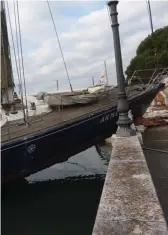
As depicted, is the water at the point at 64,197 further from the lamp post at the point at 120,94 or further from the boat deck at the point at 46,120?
the boat deck at the point at 46,120

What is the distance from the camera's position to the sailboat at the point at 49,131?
710 centimetres

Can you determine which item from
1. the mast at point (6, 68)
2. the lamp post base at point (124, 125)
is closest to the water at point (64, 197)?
the lamp post base at point (124, 125)

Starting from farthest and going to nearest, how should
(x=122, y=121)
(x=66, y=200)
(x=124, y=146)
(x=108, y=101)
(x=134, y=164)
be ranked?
1. (x=108, y=101)
2. (x=66, y=200)
3. (x=122, y=121)
4. (x=124, y=146)
5. (x=134, y=164)

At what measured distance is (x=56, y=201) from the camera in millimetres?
7805

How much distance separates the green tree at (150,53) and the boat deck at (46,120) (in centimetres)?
2528

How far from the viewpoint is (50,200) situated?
26.0 ft

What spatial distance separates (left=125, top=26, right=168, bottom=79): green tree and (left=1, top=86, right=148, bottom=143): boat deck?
25280 millimetres

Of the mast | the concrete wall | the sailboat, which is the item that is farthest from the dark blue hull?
the concrete wall

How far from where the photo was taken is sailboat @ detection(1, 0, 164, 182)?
7.10 meters

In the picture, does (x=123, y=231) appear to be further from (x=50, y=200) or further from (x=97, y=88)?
(x=97, y=88)

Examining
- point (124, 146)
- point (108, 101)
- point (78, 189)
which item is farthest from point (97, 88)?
point (124, 146)

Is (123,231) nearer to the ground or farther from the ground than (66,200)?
farther from the ground

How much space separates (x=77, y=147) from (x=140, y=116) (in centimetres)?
448

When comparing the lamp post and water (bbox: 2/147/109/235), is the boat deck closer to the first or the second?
water (bbox: 2/147/109/235)
